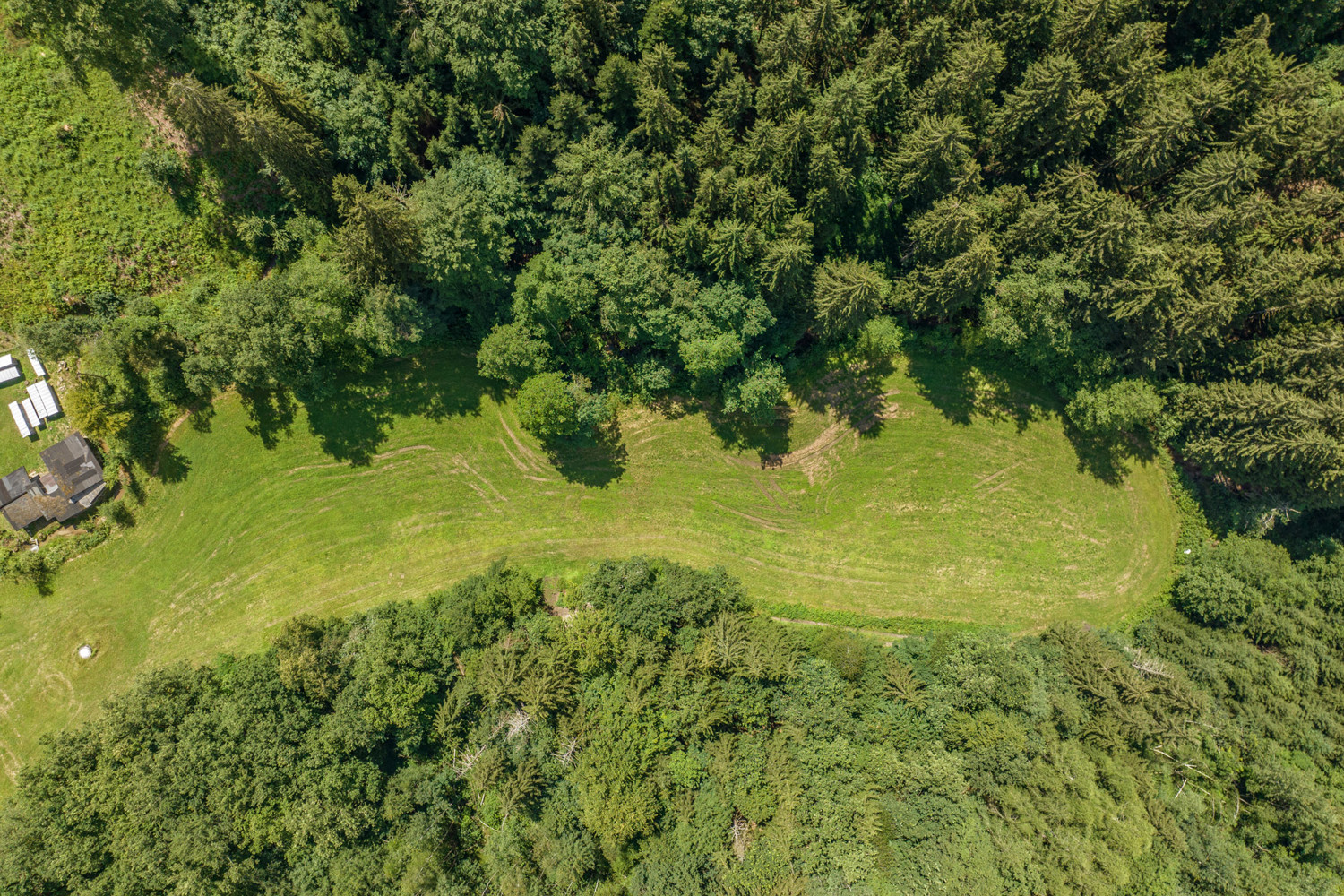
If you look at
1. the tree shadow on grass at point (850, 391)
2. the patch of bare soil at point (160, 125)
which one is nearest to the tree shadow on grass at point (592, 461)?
the tree shadow on grass at point (850, 391)

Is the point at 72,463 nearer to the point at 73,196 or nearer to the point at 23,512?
the point at 23,512

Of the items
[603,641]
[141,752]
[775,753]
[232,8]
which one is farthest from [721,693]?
[232,8]

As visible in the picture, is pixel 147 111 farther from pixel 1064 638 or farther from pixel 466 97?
pixel 1064 638

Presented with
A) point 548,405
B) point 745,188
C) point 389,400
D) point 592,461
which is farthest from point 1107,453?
point 389,400

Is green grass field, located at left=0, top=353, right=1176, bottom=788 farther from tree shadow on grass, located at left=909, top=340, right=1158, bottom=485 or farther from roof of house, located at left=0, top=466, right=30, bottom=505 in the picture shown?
roof of house, located at left=0, top=466, right=30, bottom=505

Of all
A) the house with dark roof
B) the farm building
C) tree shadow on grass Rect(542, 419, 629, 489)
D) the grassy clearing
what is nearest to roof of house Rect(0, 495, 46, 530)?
the house with dark roof

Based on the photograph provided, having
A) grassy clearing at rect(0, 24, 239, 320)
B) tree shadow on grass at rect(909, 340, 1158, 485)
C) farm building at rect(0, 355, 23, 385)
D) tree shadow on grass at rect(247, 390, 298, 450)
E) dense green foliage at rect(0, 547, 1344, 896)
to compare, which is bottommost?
dense green foliage at rect(0, 547, 1344, 896)
